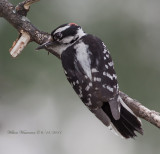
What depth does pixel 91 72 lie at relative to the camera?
4473 mm

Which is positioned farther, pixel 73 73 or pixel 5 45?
pixel 5 45

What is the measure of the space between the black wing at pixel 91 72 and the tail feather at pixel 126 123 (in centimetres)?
20

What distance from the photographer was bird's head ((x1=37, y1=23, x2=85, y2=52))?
4.85 m

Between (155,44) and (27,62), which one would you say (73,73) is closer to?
(27,62)

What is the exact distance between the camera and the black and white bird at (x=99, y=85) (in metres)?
4.39

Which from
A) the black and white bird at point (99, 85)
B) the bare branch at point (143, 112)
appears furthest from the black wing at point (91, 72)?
the bare branch at point (143, 112)

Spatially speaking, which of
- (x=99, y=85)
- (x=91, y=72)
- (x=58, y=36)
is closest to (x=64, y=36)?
(x=58, y=36)

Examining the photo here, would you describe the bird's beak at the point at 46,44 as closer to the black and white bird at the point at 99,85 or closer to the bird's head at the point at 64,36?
the bird's head at the point at 64,36

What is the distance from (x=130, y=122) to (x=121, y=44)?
2.57 metres

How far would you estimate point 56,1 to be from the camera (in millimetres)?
7531

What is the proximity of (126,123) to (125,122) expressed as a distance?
13 millimetres

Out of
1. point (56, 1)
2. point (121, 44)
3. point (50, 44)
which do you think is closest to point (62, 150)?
point (121, 44)

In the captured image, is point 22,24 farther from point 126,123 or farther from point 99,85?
point 126,123

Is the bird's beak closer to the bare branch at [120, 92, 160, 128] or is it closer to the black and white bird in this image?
the black and white bird
